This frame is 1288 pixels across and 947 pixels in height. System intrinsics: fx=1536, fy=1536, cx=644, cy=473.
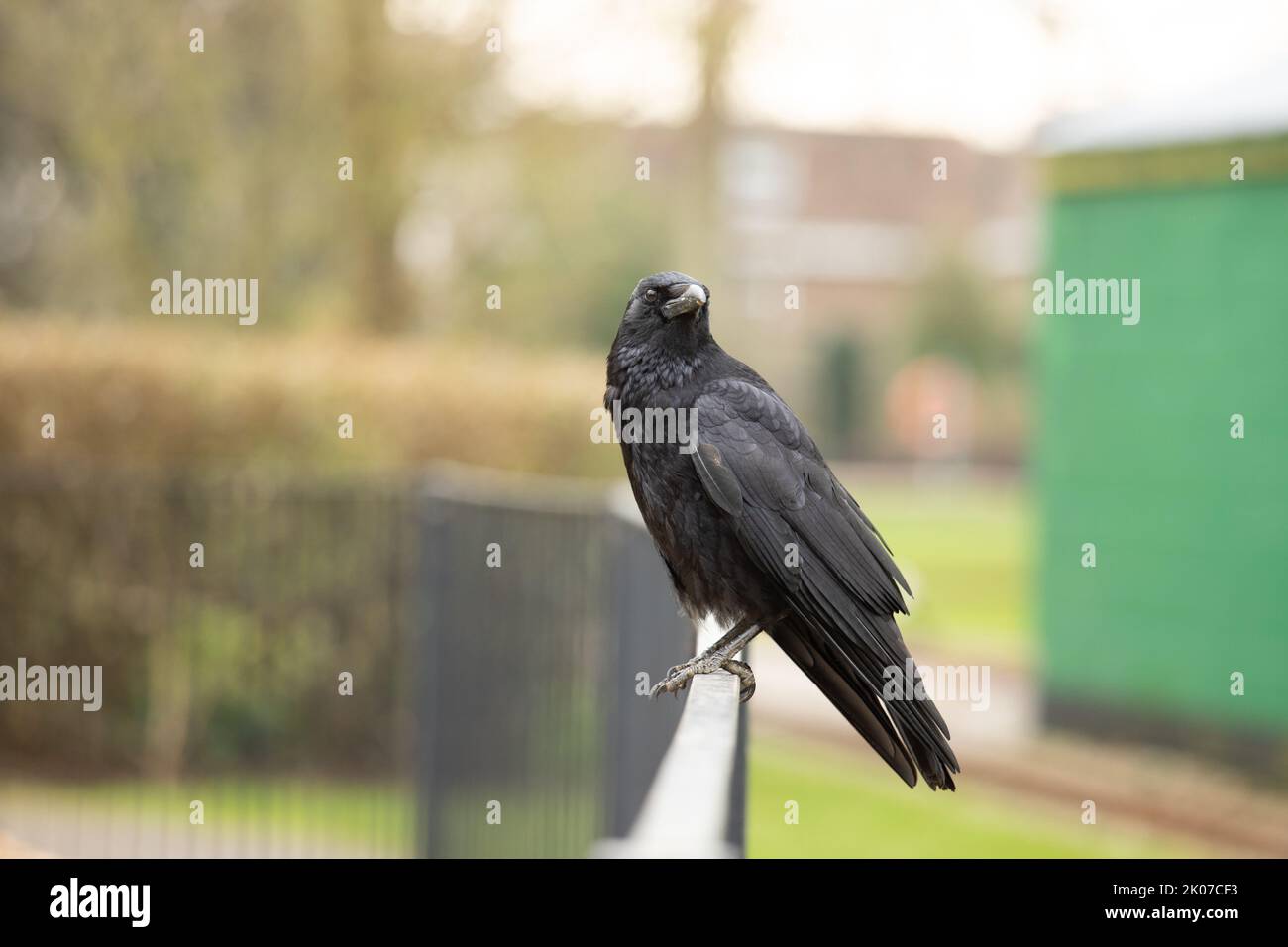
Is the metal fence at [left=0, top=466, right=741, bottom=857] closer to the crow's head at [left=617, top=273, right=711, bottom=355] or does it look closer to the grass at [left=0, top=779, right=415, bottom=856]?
the grass at [left=0, top=779, right=415, bottom=856]

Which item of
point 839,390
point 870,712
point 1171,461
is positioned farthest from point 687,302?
point 839,390

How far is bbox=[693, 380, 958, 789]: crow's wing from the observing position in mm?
3354

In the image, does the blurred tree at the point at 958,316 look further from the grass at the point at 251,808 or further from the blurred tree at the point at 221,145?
the grass at the point at 251,808

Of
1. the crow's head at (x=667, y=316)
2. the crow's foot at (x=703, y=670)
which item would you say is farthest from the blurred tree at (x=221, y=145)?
the crow's foot at (x=703, y=670)

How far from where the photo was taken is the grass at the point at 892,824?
7.48 metres

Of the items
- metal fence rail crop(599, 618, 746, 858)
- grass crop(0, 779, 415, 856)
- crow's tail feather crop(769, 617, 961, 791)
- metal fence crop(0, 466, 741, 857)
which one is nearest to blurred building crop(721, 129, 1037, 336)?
metal fence crop(0, 466, 741, 857)

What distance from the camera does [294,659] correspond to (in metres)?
8.76

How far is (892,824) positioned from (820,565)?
5.09 m

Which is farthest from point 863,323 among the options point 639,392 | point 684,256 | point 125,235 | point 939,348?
point 639,392

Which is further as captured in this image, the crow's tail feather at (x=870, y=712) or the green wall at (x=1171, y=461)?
the green wall at (x=1171, y=461)

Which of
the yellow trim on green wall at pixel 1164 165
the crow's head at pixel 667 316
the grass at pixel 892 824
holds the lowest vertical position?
the grass at pixel 892 824

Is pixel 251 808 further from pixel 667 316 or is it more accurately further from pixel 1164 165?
pixel 1164 165

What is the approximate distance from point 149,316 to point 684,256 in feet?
20.4

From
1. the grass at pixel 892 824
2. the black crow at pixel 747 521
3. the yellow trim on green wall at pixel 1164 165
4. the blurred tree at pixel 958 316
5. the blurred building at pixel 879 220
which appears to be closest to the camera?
the black crow at pixel 747 521
